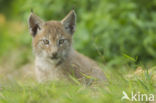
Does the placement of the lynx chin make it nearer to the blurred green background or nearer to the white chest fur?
the white chest fur

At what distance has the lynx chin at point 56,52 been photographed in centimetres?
643

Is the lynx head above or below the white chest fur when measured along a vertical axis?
above

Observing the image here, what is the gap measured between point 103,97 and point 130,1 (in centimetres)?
624

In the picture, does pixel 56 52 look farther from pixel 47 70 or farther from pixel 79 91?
pixel 79 91

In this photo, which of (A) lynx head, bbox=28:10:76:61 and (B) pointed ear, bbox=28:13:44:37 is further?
(B) pointed ear, bbox=28:13:44:37

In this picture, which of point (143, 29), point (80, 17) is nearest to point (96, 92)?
point (143, 29)

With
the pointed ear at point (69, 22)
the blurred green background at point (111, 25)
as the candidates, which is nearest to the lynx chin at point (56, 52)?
the pointed ear at point (69, 22)

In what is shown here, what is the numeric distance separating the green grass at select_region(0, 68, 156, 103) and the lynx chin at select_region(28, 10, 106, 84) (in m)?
1.19

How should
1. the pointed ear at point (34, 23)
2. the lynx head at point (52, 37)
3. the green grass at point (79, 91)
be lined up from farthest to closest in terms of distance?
the pointed ear at point (34, 23)
the lynx head at point (52, 37)
the green grass at point (79, 91)

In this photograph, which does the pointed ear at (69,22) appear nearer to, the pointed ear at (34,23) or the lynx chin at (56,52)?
the lynx chin at (56,52)

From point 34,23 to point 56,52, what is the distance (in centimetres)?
92

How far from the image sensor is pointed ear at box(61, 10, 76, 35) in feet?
22.3

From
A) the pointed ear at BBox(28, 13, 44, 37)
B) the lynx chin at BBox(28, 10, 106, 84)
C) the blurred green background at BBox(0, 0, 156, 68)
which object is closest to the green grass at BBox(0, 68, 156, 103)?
the lynx chin at BBox(28, 10, 106, 84)

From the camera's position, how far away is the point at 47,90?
4816 mm
